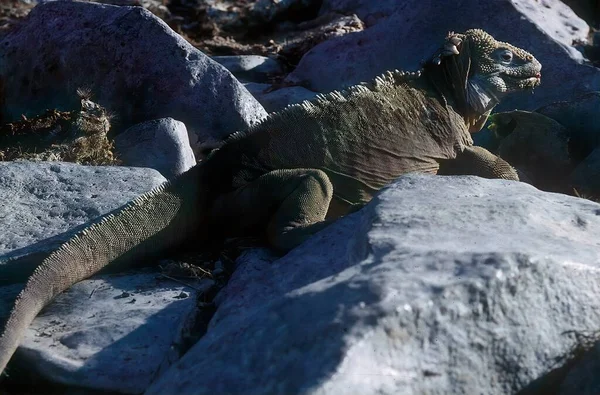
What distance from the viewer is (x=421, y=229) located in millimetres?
3531

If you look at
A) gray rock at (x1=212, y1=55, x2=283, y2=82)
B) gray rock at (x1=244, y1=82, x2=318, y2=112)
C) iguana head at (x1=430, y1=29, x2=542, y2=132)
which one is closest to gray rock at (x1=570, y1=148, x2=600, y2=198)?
iguana head at (x1=430, y1=29, x2=542, y2=132)

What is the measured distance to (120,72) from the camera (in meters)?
7.62

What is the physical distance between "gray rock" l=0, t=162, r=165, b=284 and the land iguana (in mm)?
400

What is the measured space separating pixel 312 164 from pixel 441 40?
13.0ft

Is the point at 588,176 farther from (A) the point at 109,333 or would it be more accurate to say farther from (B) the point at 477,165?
(A) the point at 109,333

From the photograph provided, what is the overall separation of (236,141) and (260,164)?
198mm

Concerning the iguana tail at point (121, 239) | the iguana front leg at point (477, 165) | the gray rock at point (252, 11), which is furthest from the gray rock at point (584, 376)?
the gray rock at point (252, 11)

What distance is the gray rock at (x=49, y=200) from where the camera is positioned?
4.66m

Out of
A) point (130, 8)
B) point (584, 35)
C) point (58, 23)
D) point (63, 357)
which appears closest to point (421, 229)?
point (63, 357)

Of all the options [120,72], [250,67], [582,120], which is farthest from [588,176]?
[250,67]

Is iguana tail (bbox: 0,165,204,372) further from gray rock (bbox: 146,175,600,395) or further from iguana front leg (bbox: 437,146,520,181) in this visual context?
iguana front leg (bbox: 437,146,520,181)

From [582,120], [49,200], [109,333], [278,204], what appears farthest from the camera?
[582,120]

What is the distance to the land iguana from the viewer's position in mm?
4527

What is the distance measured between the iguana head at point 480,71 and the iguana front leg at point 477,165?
0.39 m
